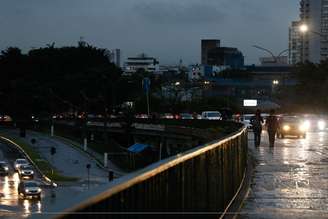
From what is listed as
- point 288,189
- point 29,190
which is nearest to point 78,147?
point 29,190

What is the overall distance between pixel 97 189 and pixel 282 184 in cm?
1296

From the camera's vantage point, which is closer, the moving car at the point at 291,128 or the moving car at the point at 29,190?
the moving car at the point at 291,128

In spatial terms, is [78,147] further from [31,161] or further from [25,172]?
[25,172]

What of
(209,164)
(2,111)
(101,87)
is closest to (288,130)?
(209,164)

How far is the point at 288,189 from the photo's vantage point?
16.8 meters

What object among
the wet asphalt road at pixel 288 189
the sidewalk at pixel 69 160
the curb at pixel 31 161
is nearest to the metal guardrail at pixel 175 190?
the wet asphalt road at pixel 288 189

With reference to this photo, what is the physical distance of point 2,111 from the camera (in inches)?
5999

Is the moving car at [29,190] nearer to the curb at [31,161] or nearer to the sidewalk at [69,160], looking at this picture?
the curb at [31,161]

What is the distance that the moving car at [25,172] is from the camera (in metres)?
83.8

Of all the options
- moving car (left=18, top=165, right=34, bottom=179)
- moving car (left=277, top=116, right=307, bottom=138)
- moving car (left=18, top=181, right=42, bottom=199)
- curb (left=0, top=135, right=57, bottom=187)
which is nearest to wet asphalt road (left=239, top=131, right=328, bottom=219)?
moving car (left=277, top=116, right=307, bottom=138)

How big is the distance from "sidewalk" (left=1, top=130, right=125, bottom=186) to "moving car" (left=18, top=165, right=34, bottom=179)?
373cm

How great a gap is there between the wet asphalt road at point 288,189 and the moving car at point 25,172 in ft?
197

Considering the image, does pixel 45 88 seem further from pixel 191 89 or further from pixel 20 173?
pixel 20 173

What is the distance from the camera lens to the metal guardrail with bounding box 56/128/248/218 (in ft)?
17.8
